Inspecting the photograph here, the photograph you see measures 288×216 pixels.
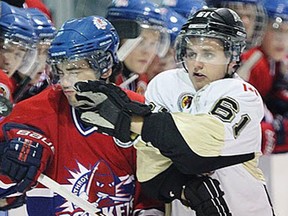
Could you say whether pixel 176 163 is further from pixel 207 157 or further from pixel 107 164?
pixel 107 164

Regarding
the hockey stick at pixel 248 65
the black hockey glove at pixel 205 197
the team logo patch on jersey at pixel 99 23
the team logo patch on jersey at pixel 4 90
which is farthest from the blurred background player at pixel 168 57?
the black hockey glove at pixel 205 197

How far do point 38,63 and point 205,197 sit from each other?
3.12ft

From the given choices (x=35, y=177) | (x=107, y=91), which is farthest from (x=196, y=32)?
(x=35, y=177)

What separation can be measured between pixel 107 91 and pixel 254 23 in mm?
1417

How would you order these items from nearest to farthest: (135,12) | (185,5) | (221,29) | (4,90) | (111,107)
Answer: (111,107) → (221,29) → (4,90) → (135,12) → (185,5)

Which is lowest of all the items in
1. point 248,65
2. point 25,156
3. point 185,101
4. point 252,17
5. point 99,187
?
point 248,65

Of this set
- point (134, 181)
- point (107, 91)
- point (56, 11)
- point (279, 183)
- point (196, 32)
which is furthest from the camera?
point (56, 11)

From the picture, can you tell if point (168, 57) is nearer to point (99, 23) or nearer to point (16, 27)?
point (16, 27)

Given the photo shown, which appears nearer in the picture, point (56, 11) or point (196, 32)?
point (196, 32)

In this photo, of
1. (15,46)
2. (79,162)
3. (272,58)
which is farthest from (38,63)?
(272,58)

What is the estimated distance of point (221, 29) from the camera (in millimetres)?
1903

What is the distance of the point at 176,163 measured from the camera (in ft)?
5.82

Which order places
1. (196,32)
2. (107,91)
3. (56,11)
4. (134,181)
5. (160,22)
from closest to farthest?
(107,91), (196,32), (134,181), (160,22), (56,11)

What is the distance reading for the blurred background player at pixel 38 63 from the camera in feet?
8.55
